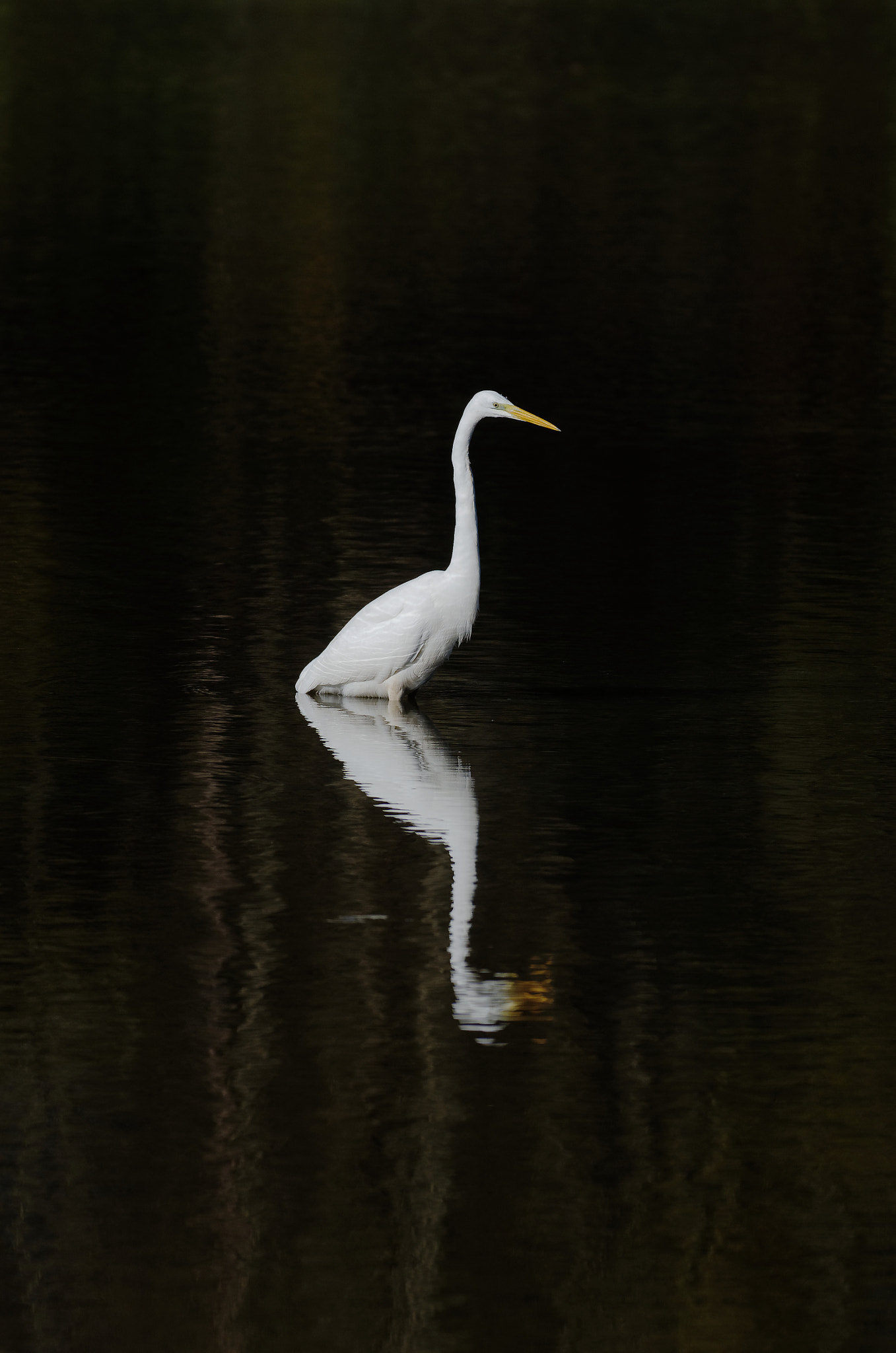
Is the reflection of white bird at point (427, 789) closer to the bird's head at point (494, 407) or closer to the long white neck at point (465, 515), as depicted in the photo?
the long white neck at point (465, 515)

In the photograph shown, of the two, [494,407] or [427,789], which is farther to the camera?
[494,407]

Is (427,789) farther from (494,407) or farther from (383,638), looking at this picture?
(494,407)

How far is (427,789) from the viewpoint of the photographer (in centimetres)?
1088

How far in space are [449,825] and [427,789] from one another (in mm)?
532

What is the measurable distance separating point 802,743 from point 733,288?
1716cm

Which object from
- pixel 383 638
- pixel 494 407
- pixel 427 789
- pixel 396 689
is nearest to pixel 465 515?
pixel 494 407

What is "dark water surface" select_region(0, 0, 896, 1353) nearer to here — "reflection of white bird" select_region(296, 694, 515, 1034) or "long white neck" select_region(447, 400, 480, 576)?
"reflection of white bird" select_region(296, 694, 515, 1034)

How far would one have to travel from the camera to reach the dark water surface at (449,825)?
22.1 feet

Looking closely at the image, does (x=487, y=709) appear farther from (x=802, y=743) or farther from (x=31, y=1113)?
(x=31, y=1113)

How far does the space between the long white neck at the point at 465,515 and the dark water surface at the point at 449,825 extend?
27.7 inches

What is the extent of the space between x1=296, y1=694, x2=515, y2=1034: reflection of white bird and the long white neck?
74cm

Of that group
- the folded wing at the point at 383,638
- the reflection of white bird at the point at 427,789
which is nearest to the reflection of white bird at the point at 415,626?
the folded wing at the point at 383,638

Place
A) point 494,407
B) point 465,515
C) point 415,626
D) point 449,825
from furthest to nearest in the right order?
point 494,407 → point 465,515 → point 415,626 → point 449,825

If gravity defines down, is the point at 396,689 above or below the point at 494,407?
below
